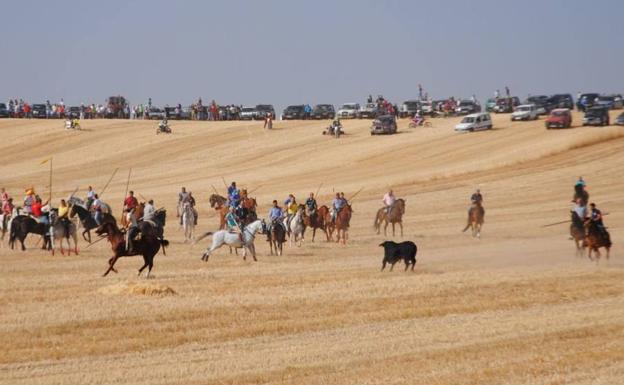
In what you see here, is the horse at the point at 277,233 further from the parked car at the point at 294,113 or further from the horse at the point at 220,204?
the parked car at the point at 294,113

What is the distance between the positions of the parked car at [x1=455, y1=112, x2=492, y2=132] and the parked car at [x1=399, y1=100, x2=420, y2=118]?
17.7 m

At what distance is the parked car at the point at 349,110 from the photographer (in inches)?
4222

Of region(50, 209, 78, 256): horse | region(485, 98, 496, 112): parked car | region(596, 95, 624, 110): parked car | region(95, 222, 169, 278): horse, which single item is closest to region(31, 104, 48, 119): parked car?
region(485, 98, 496, 112): parked car

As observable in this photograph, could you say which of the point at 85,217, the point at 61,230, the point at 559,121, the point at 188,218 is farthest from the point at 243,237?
the point at 559,121

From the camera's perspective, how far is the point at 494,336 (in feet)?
72.7

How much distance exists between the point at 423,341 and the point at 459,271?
36.5 ft

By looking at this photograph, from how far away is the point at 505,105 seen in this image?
349 ft

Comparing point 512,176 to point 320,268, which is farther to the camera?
point 512,176

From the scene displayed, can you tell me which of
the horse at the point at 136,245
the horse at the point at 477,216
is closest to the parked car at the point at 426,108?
the horse at the point at 477,216

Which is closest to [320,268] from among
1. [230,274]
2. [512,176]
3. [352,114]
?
[230,274]

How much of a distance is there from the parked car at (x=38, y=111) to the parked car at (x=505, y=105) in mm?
42703

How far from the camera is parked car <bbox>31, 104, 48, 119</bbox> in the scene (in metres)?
115

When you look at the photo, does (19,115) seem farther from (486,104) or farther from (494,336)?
(494,336)

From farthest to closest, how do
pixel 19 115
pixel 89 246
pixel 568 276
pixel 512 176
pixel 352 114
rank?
pixel 19 115, pixel 352 114, pixel 512 176, pixel 89 246, pixel 568 276
